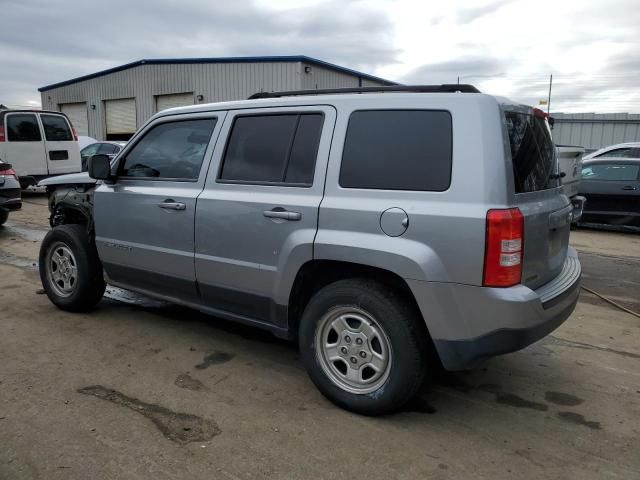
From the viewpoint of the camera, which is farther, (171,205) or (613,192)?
(613,192)

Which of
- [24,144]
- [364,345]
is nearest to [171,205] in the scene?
[364,345]

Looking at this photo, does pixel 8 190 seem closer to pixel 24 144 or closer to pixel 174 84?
pixel 24 144

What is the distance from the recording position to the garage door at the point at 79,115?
102ft

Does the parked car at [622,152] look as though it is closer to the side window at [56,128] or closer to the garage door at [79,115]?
the side window at [56,128]

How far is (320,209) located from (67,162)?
41.5 ft

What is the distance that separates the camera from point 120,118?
94.9 feet

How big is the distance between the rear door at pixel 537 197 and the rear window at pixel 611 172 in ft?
25.1

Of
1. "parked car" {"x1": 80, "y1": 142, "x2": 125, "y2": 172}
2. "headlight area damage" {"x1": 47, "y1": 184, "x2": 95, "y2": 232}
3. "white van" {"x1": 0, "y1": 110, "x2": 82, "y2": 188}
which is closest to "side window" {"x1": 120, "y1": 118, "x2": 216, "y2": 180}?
"headlight area damage" {"x1": 47, "y1": 184, "x2": 95, "y2": 232}

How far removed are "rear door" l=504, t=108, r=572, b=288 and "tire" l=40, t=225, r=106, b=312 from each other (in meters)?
3.67

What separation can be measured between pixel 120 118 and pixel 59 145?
1636 cm

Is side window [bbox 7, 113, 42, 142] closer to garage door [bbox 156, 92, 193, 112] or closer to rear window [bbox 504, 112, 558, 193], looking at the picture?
garage door [bbox 156, 92, 193, 112]

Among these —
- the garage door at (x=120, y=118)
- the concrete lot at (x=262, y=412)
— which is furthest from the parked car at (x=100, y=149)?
the concrete lot at (x=262, y=412)

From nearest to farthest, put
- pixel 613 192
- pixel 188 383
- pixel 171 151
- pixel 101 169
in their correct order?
pixel 188 383 < pixel 171 151 < pixel 101 169 < pixel 613 192

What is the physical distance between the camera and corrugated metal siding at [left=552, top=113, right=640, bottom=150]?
3158 centimetres
